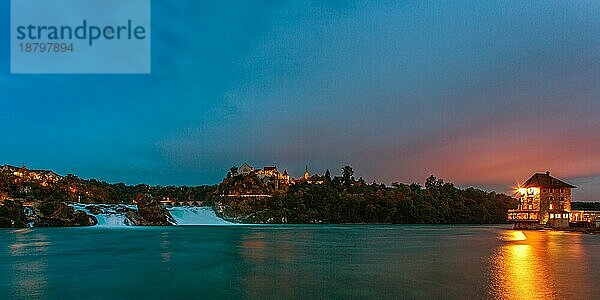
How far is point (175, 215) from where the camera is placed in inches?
2977

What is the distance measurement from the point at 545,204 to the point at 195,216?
1980 inches

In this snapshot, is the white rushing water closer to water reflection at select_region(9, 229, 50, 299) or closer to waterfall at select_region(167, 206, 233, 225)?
waterfall at select_region(167, 206, 233, 225)

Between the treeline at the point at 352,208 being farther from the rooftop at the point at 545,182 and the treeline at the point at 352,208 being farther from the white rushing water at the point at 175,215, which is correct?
the rooftop at the point at 545,182

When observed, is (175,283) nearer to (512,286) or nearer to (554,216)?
(512,286)

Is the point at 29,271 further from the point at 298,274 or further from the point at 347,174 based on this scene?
the point at 347,174

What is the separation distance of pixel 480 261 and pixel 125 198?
373ft

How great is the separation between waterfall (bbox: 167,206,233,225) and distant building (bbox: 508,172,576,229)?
145 ft

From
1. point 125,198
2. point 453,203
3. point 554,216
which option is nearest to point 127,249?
point 554,216

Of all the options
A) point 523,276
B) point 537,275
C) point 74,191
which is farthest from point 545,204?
point 74,191

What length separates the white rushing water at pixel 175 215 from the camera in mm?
66375

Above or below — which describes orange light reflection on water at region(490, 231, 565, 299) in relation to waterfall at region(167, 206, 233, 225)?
above

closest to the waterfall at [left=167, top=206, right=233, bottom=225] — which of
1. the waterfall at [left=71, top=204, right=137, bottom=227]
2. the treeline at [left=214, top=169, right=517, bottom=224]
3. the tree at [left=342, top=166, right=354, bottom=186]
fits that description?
the treeline at [left=214, top=169, right=517, bottom=224]

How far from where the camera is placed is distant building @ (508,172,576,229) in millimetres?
59562

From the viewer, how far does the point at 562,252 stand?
1110 inches
